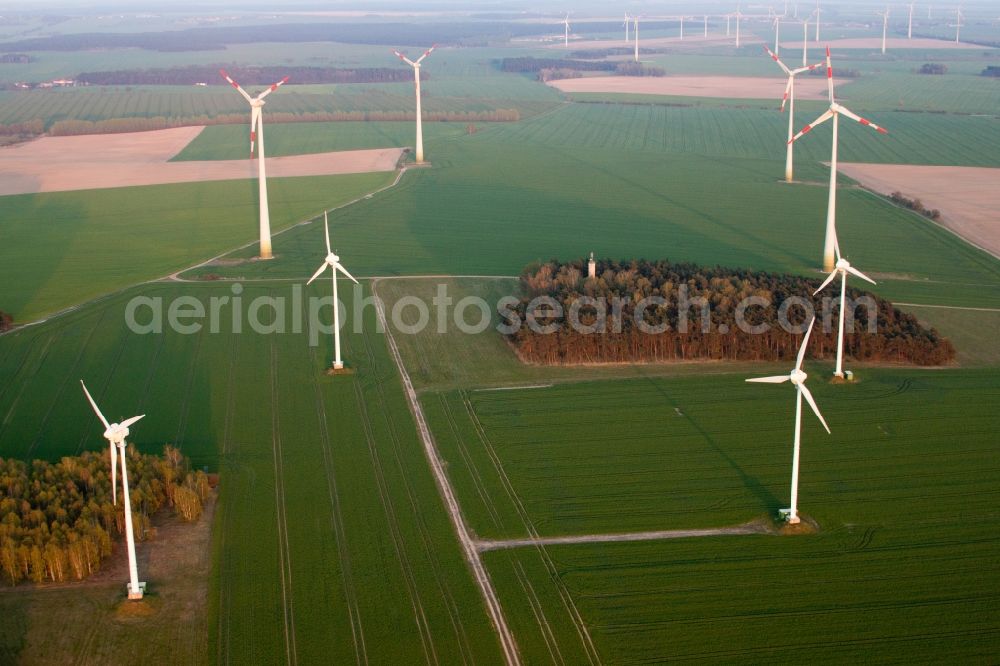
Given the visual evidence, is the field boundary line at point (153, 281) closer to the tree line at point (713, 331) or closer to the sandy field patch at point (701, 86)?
the tree line at point (713, 331)

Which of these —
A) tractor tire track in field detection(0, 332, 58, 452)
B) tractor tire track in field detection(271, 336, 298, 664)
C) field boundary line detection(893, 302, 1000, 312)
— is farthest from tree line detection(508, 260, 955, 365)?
tractor tire track in field detection(0, 332, 58, 452)

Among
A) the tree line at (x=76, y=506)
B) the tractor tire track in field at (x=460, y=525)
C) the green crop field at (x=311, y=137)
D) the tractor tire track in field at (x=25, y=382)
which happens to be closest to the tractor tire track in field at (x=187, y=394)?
the tree line at (x=76, y=506)

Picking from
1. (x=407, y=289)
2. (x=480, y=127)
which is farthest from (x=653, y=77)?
(x=407, y=289)

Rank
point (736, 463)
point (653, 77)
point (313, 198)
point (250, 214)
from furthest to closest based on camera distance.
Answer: point (653, 77), point (313, 198), point (250, 214), point (736, 463)

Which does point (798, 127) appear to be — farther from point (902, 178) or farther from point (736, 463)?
point (736, 463)

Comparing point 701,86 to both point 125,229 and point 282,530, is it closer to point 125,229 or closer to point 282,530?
point 125,229

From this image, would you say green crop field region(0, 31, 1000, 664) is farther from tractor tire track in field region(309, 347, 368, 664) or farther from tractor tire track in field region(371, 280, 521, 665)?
tractor tire track in field region(371, 280, 521, 665)
